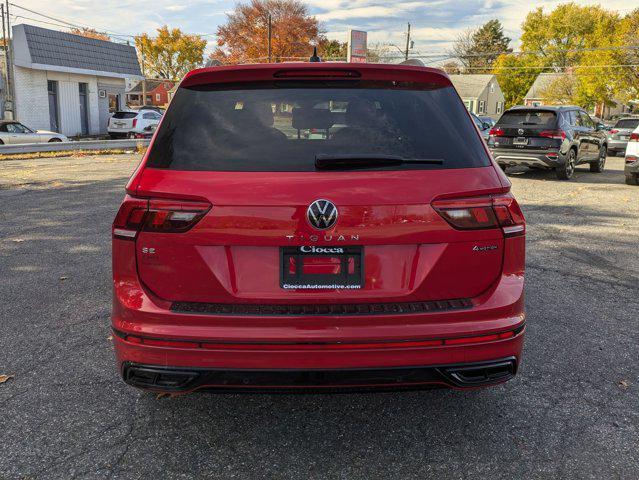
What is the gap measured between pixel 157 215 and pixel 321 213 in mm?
727

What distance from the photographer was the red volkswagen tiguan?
2.54 meters

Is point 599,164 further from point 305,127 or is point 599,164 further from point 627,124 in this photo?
point 305,127

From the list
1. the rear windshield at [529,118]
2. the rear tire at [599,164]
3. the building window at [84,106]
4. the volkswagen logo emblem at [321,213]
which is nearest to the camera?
the volkswagen logo emblem at [321,213]

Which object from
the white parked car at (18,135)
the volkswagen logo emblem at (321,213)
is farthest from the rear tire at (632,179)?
the white parked car at (18,135)

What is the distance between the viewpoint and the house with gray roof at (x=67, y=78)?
30.3m

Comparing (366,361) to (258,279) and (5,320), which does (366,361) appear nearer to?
(258,279)

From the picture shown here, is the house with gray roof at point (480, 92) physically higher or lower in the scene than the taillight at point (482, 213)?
higher

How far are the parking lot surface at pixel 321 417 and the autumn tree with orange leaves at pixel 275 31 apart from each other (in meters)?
61.2

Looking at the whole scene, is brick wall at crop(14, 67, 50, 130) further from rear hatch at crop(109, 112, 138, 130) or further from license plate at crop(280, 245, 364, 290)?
license plate at crop(280, 245, 364, 290)

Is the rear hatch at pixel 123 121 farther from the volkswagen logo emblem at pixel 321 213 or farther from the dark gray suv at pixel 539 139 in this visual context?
the volkswagen logo emblem at pixel 321 213

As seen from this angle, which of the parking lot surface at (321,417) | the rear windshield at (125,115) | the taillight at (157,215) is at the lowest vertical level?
the parking lot surface at (321,417)

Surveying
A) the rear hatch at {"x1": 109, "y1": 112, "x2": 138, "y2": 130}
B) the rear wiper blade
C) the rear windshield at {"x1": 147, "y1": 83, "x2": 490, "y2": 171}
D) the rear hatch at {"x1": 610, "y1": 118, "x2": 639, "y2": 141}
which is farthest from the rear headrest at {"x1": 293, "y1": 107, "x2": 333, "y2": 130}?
the rear hatch at {"x1": 109, "y1": 112, "x2": 138, "y2": 130}

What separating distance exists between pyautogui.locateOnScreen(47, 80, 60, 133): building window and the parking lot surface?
29722 mm

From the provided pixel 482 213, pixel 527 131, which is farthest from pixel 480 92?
pixel 482 213
